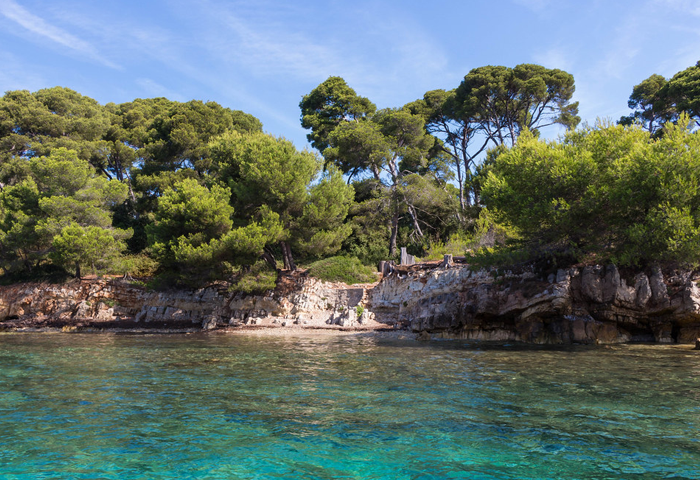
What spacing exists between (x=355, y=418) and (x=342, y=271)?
21842mm

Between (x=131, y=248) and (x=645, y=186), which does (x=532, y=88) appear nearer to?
(x=645, y=186)

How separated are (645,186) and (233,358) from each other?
1549 centimetres

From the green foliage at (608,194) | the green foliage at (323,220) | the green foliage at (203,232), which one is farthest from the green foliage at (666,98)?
the green foliage at (203,232)

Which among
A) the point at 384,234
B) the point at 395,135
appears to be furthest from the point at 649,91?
the point at 384,234

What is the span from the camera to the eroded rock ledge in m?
17.2

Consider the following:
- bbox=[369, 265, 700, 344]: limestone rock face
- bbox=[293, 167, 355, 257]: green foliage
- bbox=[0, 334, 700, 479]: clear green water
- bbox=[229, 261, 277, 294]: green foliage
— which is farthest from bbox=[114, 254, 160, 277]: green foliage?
bbox=[369, 265, 700, 344]: limestone rock face

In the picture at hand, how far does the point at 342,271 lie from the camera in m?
29.3

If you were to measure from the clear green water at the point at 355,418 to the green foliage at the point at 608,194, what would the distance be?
14.4ft

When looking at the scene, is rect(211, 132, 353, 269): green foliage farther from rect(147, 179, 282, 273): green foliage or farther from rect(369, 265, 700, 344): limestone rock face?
rect(369, 265, 700, 344): limestone rock face

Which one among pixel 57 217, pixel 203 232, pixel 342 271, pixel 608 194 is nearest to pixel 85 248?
pixel 57 217

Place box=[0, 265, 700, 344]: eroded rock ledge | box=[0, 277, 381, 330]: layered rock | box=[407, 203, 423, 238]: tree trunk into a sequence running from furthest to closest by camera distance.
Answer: box=[407, 203, 423, 238]: tree trunk → box=[0, 277, 381, 330]: layered rock → box=[0, 265, 700, 344]: eroded rock ledge

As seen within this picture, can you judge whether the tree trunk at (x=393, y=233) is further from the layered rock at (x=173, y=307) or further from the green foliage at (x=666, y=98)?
the green foliage at (x=666, y=98)

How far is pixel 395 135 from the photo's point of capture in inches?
1395

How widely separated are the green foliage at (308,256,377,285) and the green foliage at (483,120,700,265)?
1107 centimetres
